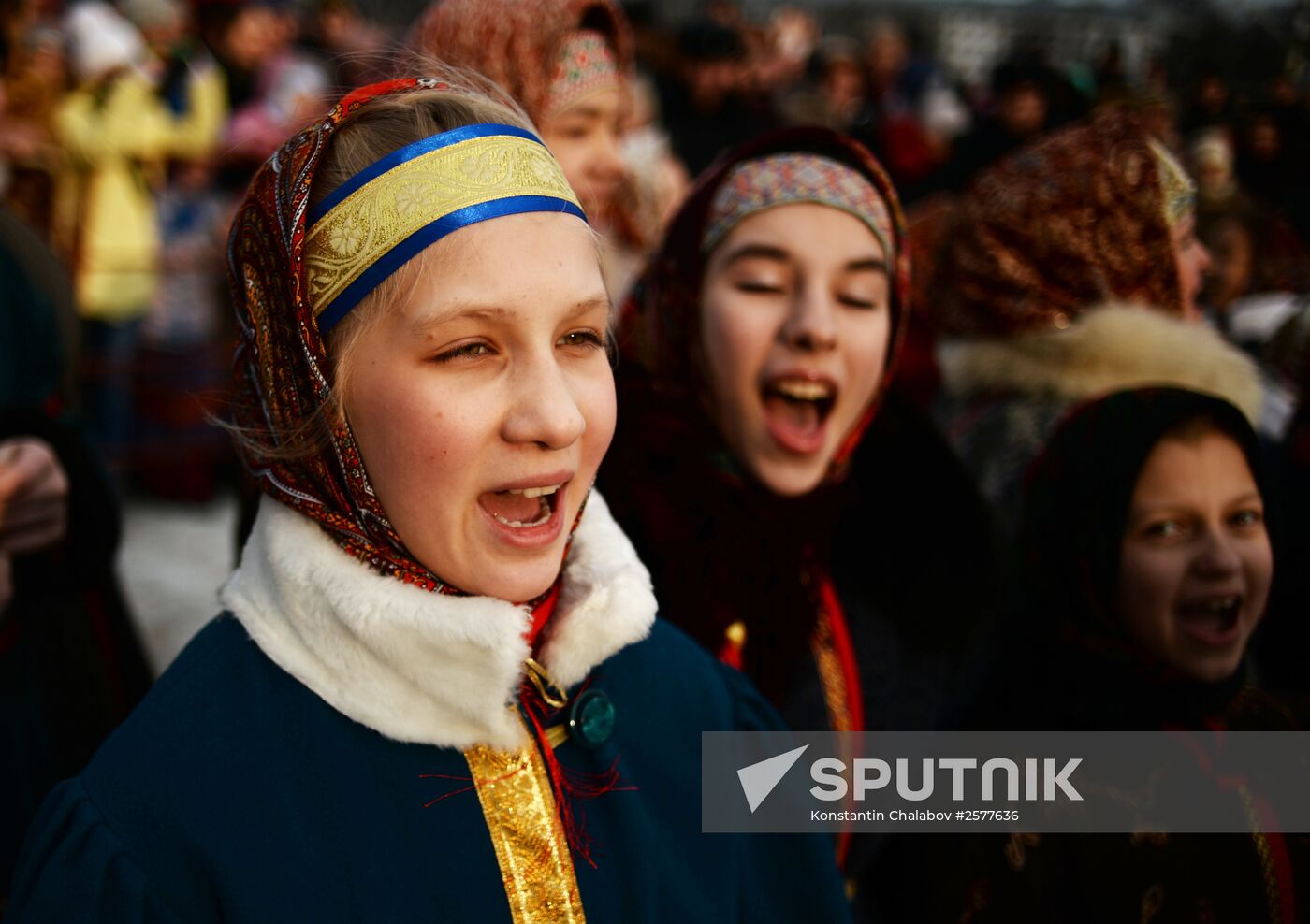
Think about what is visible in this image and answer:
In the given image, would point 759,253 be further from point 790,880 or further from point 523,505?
point 790,880

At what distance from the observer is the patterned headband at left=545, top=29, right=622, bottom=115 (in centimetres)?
292

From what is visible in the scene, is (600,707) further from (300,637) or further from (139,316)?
(139,316)

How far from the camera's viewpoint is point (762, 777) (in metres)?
1.67

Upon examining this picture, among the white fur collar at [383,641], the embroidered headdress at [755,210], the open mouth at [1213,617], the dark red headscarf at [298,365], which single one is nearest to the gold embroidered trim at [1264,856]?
the open mouth at [1213,617]

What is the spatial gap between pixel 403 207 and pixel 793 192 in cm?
115

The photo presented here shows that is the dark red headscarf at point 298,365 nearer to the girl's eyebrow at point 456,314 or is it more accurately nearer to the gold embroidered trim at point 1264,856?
the girl's eyebrow at point 456,314

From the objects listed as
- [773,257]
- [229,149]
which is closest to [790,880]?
[773,257]

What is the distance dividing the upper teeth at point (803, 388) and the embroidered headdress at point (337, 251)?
88cm

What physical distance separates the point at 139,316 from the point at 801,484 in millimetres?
5714

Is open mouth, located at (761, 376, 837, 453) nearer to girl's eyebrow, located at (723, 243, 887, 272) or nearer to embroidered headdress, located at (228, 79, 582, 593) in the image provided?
girl's eyebrow, located at (723, 243, 887, 272)

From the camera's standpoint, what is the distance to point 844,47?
10.9 metres

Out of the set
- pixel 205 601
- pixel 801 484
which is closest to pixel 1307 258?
pixel 801 484

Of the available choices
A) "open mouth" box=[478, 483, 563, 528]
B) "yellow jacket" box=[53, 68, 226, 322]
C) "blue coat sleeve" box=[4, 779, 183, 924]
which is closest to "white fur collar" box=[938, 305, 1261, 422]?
"open mouth" box=[478, 483, 563, 528]

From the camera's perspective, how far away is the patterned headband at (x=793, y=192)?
221cm
